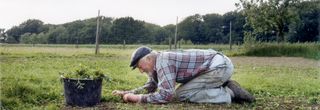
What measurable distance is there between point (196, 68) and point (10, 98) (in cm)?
214

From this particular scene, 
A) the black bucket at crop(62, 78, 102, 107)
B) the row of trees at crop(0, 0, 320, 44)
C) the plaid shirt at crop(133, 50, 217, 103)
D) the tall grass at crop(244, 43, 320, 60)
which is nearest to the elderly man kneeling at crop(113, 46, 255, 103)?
the plaid shirt at crop(133, 50, 217, 103)

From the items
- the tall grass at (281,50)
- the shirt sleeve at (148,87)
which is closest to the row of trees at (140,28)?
the tall grass at (281,50)

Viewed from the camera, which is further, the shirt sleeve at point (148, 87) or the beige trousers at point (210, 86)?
the shirt sleeve at point (148, 87)

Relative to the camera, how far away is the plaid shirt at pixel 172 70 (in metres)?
5.35

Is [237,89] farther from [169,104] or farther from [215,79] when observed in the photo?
[169,104]

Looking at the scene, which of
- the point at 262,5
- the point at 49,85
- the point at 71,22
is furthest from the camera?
the point at 71,22

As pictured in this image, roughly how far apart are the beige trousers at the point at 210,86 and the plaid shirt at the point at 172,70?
72 mm

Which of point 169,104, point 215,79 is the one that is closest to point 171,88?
point 169,104

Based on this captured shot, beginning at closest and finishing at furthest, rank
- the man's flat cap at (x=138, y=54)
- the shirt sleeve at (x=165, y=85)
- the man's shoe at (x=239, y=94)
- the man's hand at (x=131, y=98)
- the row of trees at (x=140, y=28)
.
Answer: the shirt sleeve at (x=165, y=85), the man's flat cap at (x=138, y=54), the man's hand at (x=131, y=98), the man's shoe at (x=239, y=94), the row of trees at (x=140, y=28)

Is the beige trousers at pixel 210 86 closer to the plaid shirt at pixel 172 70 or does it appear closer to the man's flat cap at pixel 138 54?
the plaid shirt at pixel 172 70

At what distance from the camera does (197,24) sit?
46188mm

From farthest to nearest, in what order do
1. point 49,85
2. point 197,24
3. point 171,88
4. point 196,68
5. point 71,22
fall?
1. point 197,24
2. point 71,22
3. point 49,85
4. point 196,68
5. point 171,88

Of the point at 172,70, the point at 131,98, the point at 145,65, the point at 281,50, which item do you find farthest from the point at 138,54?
the point at 281,50

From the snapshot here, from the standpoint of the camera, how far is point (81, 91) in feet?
17.6
